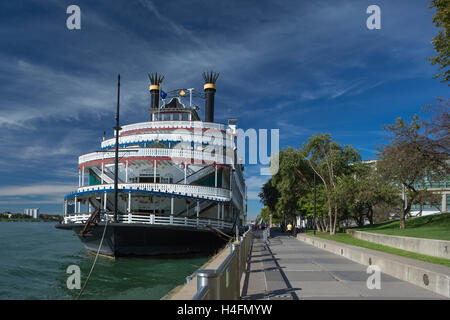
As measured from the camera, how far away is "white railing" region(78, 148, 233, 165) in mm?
23789

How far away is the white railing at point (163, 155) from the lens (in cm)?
2379

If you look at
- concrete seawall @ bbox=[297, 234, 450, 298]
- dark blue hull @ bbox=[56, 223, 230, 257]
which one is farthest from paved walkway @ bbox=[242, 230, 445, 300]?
dark blue hull @ bbox=[56, 223, 230, 257]

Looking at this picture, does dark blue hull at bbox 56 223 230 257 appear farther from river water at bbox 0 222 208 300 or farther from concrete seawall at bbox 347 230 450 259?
concrete seawall at bbox 347 230 450 259

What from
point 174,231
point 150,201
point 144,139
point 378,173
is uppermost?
point 144,139

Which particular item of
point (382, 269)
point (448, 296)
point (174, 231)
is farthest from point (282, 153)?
point (448, 296)

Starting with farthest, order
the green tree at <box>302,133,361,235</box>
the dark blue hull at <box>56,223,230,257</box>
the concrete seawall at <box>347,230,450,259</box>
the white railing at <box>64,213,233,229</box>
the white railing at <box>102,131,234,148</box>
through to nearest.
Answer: the green tree at <box>302,133,361,235</box>, the white railing at <box>102,131,234,148</box>, the white railing at <box>64,213,233,229</box>, the dark blue hull at <box>56,223,230,257</box>, the concrete seawall at <box>347,230,450,259</box>

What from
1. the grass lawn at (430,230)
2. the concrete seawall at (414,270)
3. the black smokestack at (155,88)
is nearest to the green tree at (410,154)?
the grass lawn at (430,230)

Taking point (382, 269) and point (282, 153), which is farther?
point (282, 153)

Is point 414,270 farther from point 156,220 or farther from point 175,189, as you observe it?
point 175,189

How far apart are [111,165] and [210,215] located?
8135 mm

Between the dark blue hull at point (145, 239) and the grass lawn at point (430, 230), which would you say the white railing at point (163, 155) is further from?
the grass lawn at point (430, 230)

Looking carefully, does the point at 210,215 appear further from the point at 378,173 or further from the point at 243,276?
the point at 243,276

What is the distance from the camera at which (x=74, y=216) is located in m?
22.7

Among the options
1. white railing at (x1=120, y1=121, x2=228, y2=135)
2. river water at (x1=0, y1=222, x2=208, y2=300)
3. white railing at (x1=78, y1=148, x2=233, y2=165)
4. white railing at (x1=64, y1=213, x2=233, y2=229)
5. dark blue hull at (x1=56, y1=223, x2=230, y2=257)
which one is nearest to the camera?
river water at (x1=0, y1=222, x2=208, y2=300)
